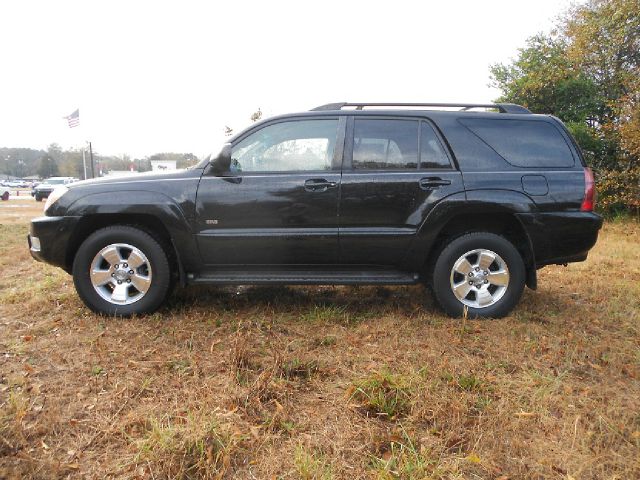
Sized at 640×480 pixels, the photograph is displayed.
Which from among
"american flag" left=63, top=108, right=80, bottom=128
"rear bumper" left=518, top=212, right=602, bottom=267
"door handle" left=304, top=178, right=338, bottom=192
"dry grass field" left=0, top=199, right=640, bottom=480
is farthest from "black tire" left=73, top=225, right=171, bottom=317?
"american flag" left=63, top=108, right=80, bottom=128

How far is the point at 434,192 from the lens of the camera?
3.57m

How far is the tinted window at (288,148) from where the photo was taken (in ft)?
12.0

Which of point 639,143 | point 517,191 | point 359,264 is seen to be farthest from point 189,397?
point 639,143

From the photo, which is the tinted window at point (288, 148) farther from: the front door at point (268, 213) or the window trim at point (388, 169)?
the window trim at point (388, 169)

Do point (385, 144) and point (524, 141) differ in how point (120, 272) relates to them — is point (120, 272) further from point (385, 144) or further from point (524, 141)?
point (524, 141)

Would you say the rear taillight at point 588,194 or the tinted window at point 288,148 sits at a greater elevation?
the tinted window at point 288,148

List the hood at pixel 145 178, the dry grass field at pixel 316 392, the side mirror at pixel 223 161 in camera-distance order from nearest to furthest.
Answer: the dry grass field at pixel 316 392
the side mirror at pixel 223 161
the hood at pixel 145 178

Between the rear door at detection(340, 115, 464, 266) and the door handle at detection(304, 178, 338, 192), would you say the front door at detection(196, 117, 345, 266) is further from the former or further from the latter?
the rear door at detection(340, 115, 464, 266)

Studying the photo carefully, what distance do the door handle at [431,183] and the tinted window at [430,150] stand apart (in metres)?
0.13

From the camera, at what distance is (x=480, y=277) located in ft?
12.1

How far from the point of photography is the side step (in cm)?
359

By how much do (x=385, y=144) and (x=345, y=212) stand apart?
0.68m

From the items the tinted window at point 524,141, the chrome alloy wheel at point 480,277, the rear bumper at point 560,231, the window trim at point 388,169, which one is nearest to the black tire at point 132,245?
the window trim at point 388,169

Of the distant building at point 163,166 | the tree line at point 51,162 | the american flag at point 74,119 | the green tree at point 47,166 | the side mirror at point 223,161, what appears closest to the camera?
the side mirror at point 223,161
